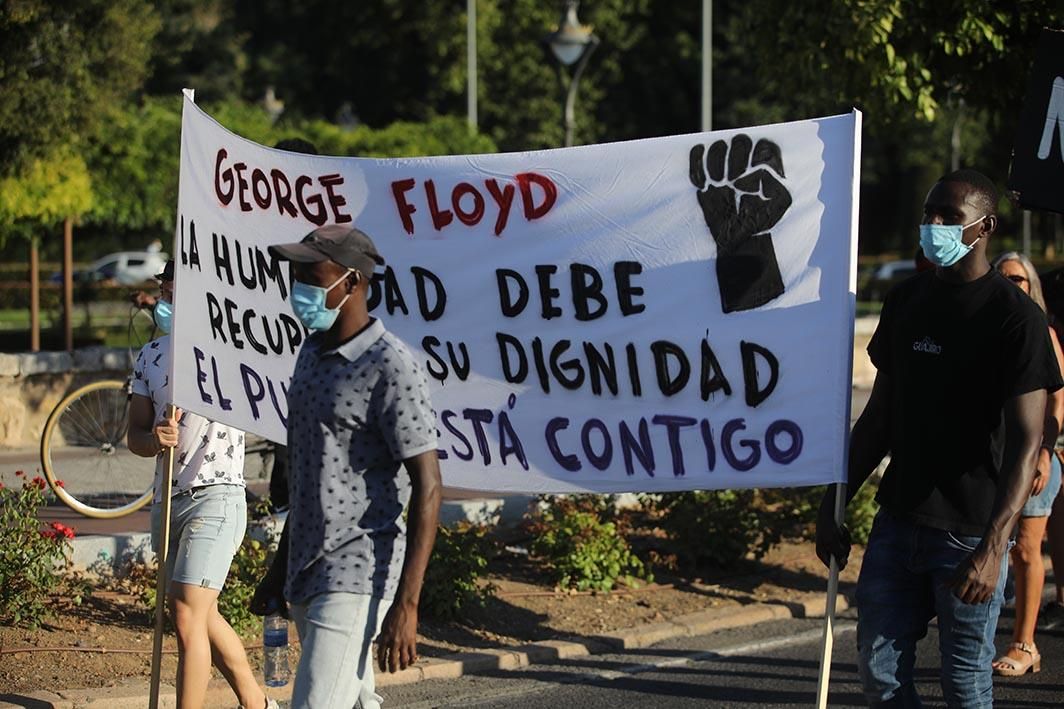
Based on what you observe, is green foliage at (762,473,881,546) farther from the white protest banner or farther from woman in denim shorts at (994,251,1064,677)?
the white protest banner

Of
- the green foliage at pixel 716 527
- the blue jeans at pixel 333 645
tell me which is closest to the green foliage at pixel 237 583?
the green foliage at pixel 716 527

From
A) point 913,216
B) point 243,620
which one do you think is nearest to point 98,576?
point 243,620

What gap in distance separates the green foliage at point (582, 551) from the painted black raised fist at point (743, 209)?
10.8 ft

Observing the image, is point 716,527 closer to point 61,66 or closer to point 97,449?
point 97,449

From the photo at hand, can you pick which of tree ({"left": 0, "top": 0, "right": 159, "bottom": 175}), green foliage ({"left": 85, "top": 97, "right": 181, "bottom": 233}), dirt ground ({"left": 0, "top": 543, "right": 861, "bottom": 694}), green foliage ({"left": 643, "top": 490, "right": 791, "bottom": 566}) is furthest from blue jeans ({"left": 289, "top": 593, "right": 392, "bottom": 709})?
green foliage ({"left": 85, "top": 97, "right": 181, "bottom": 233})

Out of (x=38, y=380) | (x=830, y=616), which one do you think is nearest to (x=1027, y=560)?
(x=830, y=616)

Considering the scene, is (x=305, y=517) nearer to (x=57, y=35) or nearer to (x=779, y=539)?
(x=779, y=539)

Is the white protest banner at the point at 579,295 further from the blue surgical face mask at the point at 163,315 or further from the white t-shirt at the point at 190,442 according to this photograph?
the blue surgical face mask at the point at 163,315

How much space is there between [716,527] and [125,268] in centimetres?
3603

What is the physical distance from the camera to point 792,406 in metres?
4.93

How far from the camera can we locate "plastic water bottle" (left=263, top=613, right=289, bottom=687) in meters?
5.98

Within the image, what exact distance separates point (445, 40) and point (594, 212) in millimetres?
41916

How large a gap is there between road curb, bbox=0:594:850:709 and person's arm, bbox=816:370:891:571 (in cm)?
252

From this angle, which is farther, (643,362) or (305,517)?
(643,362)
